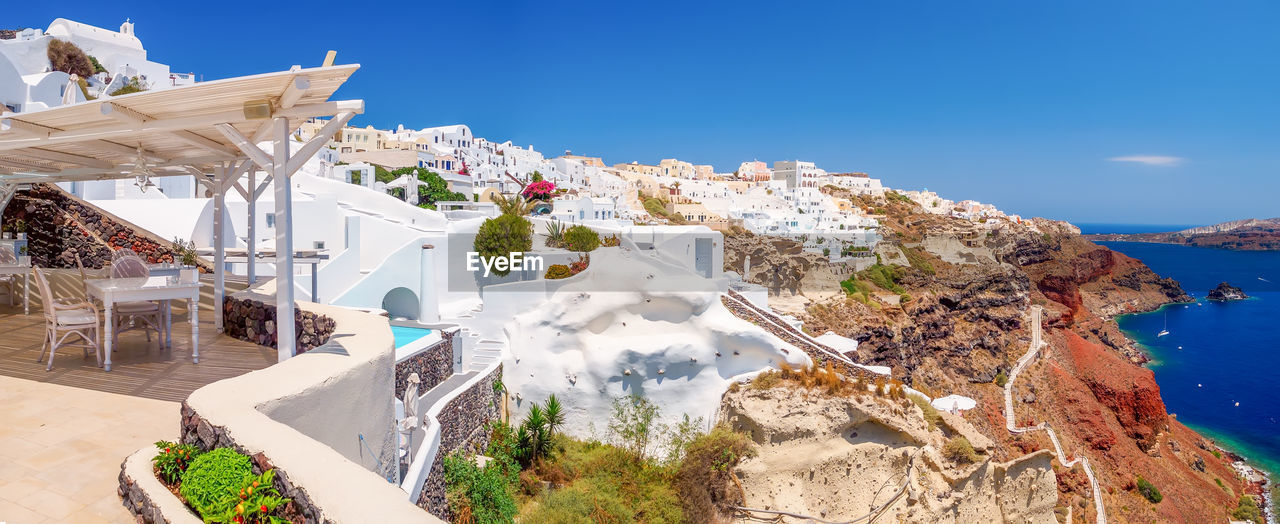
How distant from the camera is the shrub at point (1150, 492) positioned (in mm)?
18531

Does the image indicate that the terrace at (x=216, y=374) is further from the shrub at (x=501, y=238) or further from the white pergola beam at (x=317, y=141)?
the shrub at (x=501, y=238)

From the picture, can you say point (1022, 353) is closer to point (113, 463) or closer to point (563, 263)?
point (563, 263)

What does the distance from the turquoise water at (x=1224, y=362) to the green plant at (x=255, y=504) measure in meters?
34.8

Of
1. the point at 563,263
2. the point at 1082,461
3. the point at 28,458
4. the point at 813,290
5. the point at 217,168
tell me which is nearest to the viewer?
the point at 28,458

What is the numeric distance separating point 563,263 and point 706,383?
6307 mm

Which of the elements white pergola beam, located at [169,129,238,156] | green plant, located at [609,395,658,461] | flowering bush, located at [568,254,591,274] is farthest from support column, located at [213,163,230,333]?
flowering bush, located at [568,254,591,274]

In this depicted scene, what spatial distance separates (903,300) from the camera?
26.8 metres

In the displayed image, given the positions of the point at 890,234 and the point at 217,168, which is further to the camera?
the point at 890,234

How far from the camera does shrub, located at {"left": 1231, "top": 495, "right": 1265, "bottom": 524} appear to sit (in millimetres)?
19141

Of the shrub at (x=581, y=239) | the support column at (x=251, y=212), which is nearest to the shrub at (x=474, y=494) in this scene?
the support column at (x=251, y=212)

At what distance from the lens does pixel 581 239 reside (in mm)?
18938

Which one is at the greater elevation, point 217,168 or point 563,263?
point 217,168

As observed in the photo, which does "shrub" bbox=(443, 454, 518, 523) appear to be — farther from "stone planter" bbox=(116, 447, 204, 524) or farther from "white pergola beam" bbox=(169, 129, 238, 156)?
"stone planter" bbox=(116, 447, 204, 524)

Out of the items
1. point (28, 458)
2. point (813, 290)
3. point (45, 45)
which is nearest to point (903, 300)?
point (813, 290)
